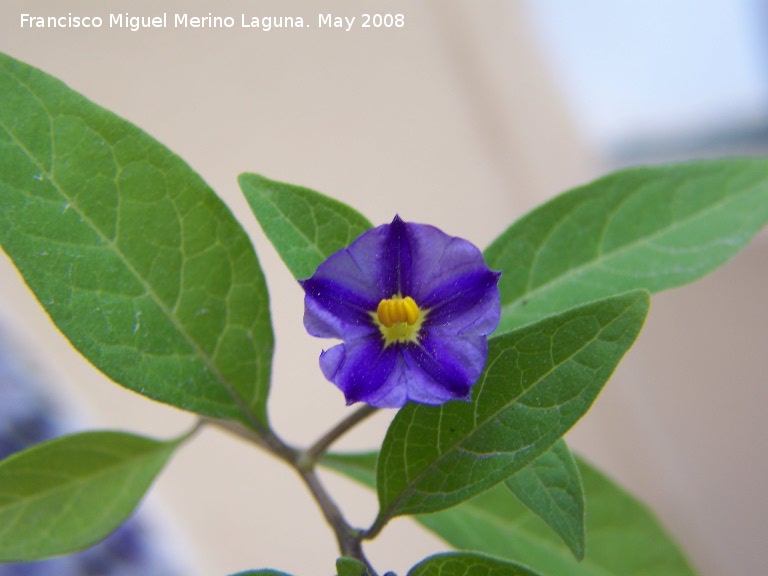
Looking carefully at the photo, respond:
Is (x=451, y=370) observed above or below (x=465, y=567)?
above

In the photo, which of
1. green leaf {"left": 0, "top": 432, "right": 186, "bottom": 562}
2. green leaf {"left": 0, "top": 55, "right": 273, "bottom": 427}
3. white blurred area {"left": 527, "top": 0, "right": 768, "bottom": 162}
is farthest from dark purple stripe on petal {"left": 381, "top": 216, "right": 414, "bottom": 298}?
white blurred area {"left": 527, "top": 0, "right": 768, "bottom": 162}

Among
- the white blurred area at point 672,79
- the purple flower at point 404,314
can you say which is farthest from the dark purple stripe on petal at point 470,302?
the white blurred area at point 672,79

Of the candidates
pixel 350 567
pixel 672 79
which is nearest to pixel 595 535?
pixel 350 567

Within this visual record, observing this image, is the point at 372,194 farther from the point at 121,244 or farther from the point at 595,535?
the point at 121,244

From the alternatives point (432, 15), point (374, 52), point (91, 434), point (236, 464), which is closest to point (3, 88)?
point (91, 434)

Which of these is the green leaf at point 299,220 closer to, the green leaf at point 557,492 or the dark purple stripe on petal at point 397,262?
the dark purple stripe on petal at point 397,262

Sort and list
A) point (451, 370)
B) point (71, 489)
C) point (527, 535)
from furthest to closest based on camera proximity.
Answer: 1. point (527, 535)
2. point (71, 489)
3. point (451, 370)
